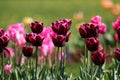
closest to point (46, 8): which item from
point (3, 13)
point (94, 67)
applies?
point (3, 13)

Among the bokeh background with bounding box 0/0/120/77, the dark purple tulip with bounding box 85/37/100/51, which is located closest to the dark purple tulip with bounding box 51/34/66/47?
the dark purple tulip with bounding box 85/37/100/51

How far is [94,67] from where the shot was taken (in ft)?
17.2

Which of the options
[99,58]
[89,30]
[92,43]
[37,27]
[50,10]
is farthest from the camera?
[50,10]

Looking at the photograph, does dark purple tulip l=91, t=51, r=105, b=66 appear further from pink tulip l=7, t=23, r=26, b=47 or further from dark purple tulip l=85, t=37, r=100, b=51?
pink tulip l=7, t=23, r=26, b=47

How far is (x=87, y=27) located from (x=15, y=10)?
49.1 ft

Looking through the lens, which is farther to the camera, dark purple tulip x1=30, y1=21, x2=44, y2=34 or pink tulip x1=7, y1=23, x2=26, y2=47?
pink tulip x1=7, y1=23, x2=26, y2=47

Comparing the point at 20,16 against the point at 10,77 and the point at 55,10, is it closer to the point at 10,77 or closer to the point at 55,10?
the point at 55,10

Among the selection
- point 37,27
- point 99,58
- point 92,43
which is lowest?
point 99,58

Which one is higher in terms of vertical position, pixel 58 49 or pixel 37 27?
pixel 37 27

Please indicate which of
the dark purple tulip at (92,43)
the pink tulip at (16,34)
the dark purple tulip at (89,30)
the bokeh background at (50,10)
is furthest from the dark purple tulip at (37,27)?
the bokeh background at (50,10)

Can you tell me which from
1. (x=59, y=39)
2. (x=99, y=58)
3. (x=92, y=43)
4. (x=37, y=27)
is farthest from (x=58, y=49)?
(x=99, y=58)

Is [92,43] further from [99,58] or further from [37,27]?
[37,27]

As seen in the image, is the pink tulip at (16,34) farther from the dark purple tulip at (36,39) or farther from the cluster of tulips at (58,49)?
the dark purple tulip at (36,39)

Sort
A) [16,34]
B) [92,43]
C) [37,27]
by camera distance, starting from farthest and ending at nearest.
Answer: [16,34], [37,27], [92,43]
